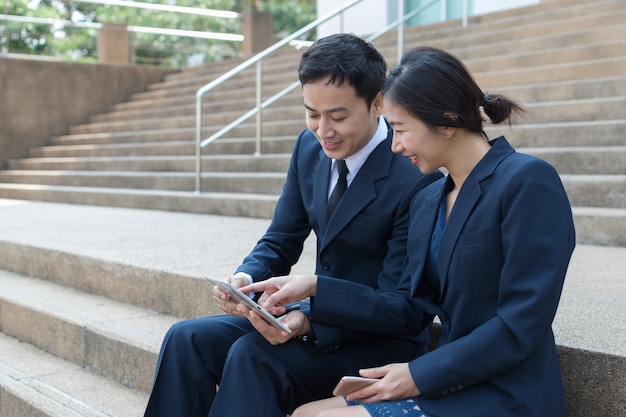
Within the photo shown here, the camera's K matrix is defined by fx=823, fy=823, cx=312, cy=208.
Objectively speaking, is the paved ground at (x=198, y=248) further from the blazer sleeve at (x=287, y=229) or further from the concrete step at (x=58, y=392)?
the blazer sleeve at (x=287, y=229)

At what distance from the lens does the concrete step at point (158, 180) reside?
750 cm

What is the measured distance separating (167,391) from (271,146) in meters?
5.95

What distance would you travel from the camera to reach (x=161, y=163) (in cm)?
950

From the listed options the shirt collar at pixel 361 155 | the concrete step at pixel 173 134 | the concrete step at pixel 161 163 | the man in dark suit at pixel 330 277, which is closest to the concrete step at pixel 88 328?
the man in dark suit at pixel 330 277

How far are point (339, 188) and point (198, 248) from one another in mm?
2457

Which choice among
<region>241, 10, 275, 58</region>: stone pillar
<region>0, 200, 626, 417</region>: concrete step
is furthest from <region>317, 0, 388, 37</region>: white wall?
<region>0, 200, 626, 417</region>: concrete step

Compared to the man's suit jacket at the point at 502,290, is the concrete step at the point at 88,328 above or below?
below

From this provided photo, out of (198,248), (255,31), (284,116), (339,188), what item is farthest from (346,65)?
(255,31)

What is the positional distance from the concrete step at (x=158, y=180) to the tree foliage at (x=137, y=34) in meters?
3.00

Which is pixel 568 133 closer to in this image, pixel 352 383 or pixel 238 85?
pixel 352 383

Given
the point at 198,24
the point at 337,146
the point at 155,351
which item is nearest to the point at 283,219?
the point at 337,146

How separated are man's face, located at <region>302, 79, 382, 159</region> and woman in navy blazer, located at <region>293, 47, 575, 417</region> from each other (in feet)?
1.14

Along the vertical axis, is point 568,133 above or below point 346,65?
below

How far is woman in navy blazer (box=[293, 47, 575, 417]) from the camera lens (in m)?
1.85
